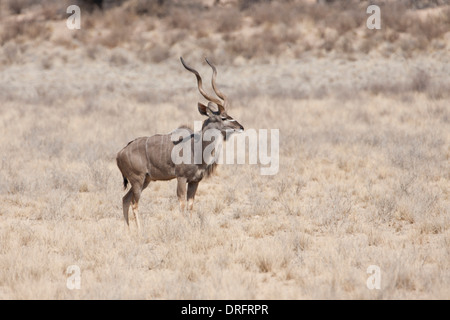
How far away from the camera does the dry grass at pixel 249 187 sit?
5785 millimetres

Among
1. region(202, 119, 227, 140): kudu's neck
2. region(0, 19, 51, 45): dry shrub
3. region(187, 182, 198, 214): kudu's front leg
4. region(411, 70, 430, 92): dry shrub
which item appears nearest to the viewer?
region(187, 182, 198, 214): kudu's front leg

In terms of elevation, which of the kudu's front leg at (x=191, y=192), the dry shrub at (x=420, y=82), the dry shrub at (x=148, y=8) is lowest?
the kudu's front leg at (x=191, y=192)

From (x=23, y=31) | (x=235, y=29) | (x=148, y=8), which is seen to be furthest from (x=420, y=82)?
(x=23, y=31)

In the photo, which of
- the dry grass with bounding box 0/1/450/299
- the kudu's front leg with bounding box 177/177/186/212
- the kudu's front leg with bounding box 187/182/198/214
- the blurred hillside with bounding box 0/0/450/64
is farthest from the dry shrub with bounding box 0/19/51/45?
the kudu's front leg with bounding box 177/177/186/212

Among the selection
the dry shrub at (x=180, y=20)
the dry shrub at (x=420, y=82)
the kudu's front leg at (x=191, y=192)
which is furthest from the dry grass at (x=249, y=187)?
the dry shrub at (x=180, y=20)

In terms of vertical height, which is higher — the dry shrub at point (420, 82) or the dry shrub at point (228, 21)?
the dry shrub at point (228, 21)

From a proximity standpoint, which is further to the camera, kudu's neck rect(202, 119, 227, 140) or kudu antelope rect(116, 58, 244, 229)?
kudu's neck rect(202, 119, 227, 140)

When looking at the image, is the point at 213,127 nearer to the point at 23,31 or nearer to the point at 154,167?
the point at 154,167

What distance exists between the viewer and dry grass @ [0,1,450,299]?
5785 millimetres

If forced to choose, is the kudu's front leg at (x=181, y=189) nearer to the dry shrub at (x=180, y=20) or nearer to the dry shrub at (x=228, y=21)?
the dry shrub at (x=228, y=21)

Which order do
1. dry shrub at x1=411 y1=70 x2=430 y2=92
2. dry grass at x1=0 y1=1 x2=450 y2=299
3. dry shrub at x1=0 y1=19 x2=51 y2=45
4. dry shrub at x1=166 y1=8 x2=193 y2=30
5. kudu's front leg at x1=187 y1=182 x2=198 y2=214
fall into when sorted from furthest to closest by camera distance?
dry shrub at x1=166 y1=8 x2=193 y2=30 → dry shrub at x1=0 y1=19 x2=51 y2=45 → dry shrub at x1=411 y1=70 x2=430 y2=92 → kudu's front leg at x1=187 y1=182 x2=198 y2=214 → dry grass at x1=0 y1=1 x2=450 y2=299

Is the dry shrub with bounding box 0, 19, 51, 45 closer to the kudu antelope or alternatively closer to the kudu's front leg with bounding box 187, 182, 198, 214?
the kudu antelope

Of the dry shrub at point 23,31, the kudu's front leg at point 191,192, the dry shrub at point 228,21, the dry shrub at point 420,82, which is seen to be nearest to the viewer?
the kudu's front leg at point 191,192

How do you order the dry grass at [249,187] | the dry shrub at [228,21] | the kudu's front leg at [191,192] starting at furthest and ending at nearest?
1. the dry shrub at [228,21]
2. the kudu's front leg at [191,192]
3. the dry grass at [249,187]
